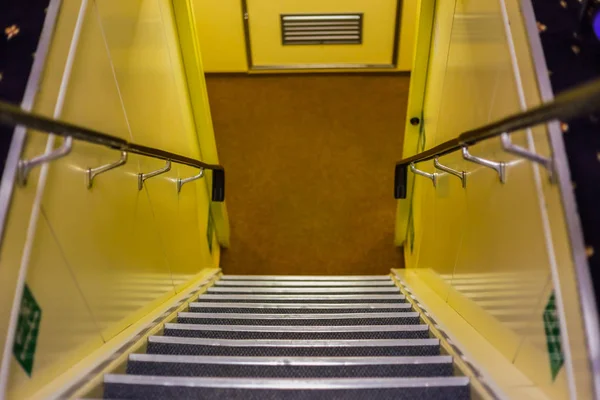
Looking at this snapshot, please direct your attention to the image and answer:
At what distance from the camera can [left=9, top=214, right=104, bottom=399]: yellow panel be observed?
1.69 m

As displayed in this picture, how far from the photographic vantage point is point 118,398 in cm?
191

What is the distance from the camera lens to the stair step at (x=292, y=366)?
205cm

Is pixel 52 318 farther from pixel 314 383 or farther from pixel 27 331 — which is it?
pixel 314 383

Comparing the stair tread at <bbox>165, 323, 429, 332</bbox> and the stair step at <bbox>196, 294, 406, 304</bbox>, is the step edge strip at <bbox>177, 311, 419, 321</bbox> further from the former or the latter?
the stair step at <bbox>196, 294, 406, 304</bbox>

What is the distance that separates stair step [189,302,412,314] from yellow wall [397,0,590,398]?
1.15 feet

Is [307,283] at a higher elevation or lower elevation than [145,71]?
lower

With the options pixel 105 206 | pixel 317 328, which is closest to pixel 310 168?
pixel 317 328

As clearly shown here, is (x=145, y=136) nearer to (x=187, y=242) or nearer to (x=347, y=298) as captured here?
(x=187, y=242)

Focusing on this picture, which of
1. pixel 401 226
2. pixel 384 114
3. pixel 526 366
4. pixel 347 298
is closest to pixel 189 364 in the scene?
pixel 526 366

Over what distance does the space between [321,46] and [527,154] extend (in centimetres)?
543

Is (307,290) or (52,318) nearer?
(52,318)

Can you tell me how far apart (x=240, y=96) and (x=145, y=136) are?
371 cm

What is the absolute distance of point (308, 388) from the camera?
1.83 metres

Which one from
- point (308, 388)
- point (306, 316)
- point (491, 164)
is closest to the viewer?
point (308, 388)
